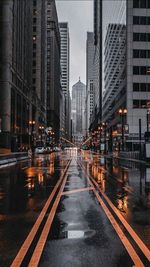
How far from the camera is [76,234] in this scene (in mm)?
7469

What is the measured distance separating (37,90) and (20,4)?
4746 centimetres

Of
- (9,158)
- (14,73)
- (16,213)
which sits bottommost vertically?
(16,213)

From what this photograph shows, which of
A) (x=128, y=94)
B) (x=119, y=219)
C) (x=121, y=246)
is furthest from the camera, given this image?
(x=128, y=94)

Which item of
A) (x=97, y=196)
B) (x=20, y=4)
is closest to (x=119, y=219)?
(x=97, y=196)

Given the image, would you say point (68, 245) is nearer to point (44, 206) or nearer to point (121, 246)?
point (121, 246)

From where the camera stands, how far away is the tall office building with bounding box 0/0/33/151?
70312mm

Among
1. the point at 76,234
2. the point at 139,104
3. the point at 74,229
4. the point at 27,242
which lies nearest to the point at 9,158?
the point at 74,229

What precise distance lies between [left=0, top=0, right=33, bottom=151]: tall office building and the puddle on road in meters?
62.9

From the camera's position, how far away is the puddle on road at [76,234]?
7281 mm

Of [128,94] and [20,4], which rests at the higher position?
[20,4]

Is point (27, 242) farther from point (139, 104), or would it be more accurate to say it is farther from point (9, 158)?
point (139, 104)

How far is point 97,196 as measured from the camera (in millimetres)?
13180

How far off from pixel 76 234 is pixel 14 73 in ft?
242

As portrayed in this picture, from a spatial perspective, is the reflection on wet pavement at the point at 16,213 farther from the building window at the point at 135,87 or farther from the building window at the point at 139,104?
the building window at the point at 135,87
